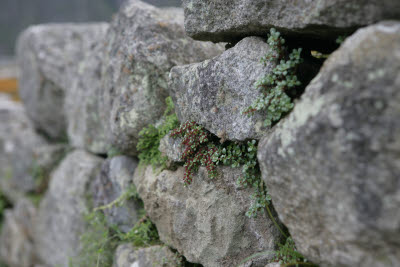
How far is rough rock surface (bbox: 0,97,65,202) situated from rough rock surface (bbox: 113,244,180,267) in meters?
3.35

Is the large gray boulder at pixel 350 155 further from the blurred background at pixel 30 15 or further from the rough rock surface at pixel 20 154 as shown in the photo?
the blurred background at pixel 30 15

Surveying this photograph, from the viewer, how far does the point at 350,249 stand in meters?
1.48

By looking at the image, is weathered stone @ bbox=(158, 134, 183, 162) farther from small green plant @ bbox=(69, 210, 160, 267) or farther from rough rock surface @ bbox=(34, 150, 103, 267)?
rough rock surface @ bbox=(34, 150, 103, 267)

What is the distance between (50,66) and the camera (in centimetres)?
564

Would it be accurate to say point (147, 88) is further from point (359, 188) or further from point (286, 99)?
point (359, 188)

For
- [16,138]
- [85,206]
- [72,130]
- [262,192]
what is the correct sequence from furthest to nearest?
[16,138] < [72,130] < [85,206] < [262,192]

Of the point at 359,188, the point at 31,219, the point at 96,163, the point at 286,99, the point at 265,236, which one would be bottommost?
the point at 31,219

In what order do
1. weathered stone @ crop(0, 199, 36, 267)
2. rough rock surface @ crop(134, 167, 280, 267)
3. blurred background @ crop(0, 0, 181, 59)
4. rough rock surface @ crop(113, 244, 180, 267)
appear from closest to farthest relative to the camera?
rough rock surface @ crop(134, 167, 280, 267), rough rock surface @ crop(113, 244, 180, 267), weathered stone @ crop(0, 199, 36, 267), blurred background @ crop(0, 0, 181, 59)

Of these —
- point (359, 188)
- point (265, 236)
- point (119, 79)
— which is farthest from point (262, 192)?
point (119, 79)

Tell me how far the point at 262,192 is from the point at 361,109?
1000 millimetres

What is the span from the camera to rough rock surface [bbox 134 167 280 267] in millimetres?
2307

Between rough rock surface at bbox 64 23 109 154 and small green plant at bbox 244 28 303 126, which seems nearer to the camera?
small green plant at bbox 244 28 303 126

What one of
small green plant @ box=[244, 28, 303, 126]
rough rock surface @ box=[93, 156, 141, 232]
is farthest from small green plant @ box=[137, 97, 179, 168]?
small green plant @ box=[244, 28, 303, 126]

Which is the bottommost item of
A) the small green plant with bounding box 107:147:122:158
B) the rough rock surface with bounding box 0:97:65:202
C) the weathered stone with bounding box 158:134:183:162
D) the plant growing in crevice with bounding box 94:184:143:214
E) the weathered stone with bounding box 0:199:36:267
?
the weathered stone with bounding box 0:199:36:267
